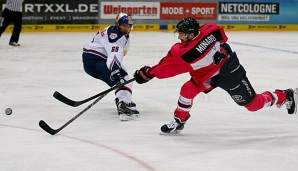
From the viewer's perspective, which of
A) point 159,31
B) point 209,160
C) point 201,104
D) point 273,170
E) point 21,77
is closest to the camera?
point 273,170

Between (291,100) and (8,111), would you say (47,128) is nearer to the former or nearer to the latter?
(8,111)

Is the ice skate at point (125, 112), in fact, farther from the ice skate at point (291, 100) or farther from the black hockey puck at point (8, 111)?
the ice skate at point (291, 100)

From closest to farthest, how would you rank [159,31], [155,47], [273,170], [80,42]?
1. [273,170]
2. [155,47]
3. [80,42]
4. [159,31]

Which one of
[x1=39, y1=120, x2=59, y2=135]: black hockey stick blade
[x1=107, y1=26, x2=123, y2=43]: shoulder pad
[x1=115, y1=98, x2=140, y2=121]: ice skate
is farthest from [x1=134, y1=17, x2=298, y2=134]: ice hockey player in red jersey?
[x1=107, y1=26, x2=123, y2=43]: shoulder pad

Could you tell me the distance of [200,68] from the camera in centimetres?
439

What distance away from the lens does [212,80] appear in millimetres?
4543

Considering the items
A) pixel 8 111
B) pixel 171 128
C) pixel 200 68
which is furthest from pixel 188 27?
pixel 8 111

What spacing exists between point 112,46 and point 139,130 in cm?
91

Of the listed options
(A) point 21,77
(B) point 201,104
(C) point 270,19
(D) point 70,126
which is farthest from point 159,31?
(D) point 70,126

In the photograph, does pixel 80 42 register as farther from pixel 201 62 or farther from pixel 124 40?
pixel 201 62

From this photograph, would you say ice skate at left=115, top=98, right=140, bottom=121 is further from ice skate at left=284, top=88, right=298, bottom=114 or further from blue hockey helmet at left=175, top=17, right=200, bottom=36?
ice skate at left=284, top=88, right=298, bottom=114

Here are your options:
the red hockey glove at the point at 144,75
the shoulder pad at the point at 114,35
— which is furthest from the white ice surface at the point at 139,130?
the shoulder pad at the point at 114,35

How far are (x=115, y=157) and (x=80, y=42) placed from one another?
28.5 feet

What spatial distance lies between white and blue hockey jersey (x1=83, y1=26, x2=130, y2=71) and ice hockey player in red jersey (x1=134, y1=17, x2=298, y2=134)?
72 centimetres
